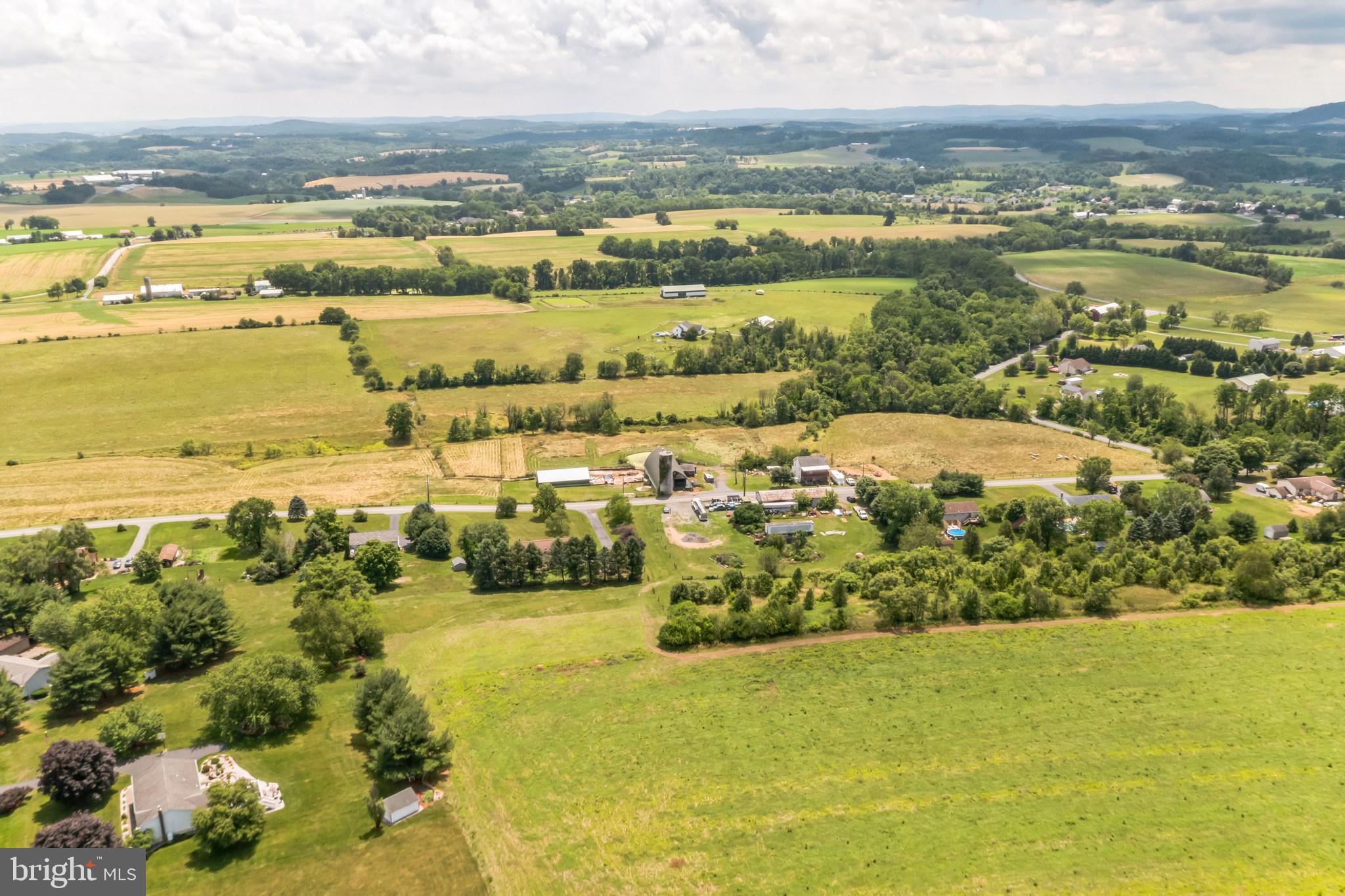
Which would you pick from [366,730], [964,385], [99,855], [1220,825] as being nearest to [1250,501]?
[964,385]

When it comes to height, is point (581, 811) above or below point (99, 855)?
below

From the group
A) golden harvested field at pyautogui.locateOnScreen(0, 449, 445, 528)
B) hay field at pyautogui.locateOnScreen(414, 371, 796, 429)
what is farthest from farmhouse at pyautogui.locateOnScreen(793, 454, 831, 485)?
golden harvested field at pyautogui.locateOnScreen(0, 449, 445, 528)

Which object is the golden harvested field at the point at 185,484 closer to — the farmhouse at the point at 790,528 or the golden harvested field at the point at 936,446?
the farmhouse at the point at 790,528

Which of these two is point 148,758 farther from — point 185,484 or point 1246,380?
point 1246,380

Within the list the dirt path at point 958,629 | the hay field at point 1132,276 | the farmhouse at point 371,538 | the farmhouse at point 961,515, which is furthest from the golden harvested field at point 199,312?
the dirt path at point 958,629

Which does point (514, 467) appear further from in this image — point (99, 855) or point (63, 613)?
point (99, 855)

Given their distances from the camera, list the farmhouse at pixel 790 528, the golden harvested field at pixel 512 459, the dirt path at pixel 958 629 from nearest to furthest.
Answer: the dirt path at pixel 958 629 < the farmhouse at pixel 790 528 < the golden harvested field at pixel 512 459
